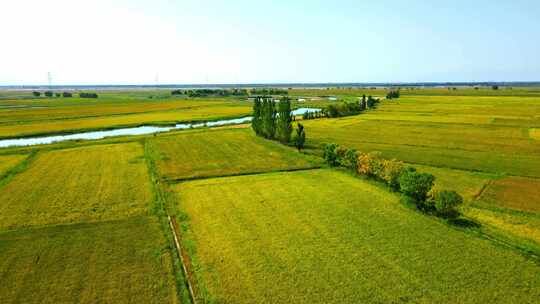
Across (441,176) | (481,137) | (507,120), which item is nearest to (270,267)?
(441,176)

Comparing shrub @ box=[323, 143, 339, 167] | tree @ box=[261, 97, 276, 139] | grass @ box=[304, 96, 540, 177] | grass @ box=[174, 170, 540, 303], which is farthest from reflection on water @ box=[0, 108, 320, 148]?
grass @ box=[174, 170, 540, 303]

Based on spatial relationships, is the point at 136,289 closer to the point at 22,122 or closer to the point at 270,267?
the point at 270,267

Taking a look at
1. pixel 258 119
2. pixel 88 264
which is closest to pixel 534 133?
pixel 258 119

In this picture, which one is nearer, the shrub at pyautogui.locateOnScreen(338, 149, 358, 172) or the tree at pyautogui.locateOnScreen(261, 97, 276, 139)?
the shrub at pyautogui.locateOnScreen(338, 149, 358, 172)

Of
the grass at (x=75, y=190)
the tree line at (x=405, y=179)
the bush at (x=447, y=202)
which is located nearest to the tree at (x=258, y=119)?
the grass at (x=75, y=190)

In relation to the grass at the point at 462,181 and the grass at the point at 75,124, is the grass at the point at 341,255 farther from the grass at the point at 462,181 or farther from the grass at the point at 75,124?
the grass at the point at 75,124

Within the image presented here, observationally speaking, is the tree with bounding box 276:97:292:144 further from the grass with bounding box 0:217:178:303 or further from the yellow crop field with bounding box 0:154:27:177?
the yellow crop field with bounding box 0:154:27:177

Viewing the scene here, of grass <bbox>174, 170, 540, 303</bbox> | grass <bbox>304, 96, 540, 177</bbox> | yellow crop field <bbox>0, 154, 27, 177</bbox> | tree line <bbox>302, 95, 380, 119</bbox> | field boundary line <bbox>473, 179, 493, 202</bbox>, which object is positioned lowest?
grass <bbox>174, 170, 540, 303</bbox>
